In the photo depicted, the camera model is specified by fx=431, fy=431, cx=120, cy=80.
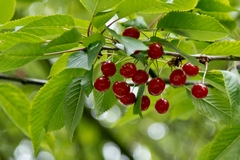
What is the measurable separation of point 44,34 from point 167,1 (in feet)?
1.08

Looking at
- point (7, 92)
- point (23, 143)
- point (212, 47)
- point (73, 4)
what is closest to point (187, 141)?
point (23, 143)

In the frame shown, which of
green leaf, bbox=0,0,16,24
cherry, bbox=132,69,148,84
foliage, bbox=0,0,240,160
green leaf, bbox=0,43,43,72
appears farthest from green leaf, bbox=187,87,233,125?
green leaf, bbox=0,0,16,24

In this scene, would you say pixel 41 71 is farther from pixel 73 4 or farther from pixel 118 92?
pixel 118 92

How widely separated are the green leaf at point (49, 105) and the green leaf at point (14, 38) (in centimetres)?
14

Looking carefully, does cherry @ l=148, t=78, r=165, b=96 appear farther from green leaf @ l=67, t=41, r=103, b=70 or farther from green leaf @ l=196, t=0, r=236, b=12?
green leaf @ l=196, t=0, r=236, b=12

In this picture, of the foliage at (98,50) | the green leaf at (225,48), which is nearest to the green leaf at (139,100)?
the foliage at (98,50)

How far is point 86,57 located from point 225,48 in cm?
45

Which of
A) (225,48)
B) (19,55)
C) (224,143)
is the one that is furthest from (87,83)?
(224,143)

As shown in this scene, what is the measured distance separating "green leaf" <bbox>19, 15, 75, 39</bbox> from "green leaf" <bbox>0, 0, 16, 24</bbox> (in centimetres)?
42

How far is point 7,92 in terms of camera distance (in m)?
1.76

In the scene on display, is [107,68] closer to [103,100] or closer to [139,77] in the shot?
[139,77]

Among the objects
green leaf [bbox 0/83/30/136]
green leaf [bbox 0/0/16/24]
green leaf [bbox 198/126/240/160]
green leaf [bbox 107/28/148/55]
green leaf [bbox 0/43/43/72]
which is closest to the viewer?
green leaf [bbox 107/28/148/55]

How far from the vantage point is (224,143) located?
1.35 metres

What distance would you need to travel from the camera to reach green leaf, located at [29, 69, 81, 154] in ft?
3.79
